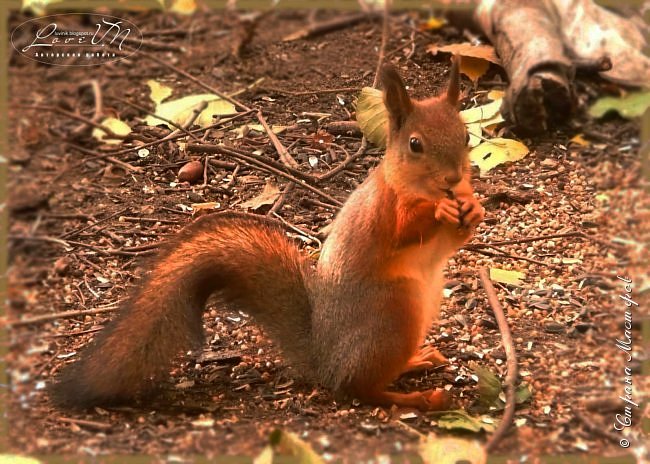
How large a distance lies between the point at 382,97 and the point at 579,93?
1.28m

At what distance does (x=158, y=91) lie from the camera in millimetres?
3998

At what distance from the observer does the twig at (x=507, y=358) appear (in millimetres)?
2723

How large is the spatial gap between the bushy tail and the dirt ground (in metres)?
0.09

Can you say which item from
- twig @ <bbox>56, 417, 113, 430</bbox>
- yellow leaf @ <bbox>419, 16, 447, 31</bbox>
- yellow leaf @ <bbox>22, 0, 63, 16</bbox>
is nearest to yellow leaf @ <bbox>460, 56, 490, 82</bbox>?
yellow leaf @ <bbox>419, 16, 447, 31</bbox>

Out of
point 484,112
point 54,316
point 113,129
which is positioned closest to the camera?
point 54,316

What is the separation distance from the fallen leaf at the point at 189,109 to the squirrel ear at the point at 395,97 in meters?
0.93

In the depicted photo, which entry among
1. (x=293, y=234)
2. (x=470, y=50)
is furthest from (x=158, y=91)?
(x=470, y=50)

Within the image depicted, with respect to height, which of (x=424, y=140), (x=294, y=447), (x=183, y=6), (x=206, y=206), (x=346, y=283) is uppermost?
(x=183, y=6)

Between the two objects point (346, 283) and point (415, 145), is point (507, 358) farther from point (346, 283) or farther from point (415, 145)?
point (415, 145)

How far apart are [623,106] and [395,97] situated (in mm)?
1476

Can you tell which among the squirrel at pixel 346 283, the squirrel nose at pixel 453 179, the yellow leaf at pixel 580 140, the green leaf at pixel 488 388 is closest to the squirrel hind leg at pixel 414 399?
the squirrel at pixel 346 283

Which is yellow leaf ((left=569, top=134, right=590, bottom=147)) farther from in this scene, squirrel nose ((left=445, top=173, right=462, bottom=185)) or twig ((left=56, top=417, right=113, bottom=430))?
twig ((left=56, top=417, right=113, bottom=430))

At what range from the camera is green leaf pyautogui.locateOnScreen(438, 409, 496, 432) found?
2.77 meters

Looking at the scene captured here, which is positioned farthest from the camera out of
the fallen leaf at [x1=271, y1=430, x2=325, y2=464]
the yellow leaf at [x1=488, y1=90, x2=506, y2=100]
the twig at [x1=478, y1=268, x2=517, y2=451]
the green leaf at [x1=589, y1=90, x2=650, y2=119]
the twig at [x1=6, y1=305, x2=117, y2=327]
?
the green leaf at [x1=589, y1=90, x2=650, y2=119]
